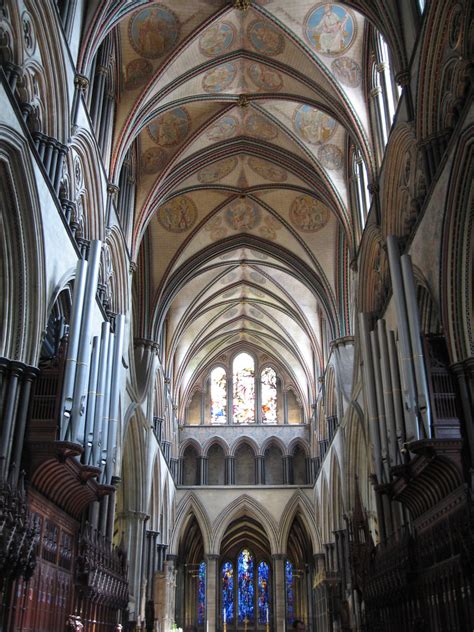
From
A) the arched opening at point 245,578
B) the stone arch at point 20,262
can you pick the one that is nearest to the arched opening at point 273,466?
the arched opening at point 245,578

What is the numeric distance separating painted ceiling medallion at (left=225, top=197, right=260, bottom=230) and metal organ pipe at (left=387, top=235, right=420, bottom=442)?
1207 centimetres

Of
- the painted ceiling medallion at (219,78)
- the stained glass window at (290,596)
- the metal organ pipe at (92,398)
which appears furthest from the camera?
the stained glass window at (290,596)

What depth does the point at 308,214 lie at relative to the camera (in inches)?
910

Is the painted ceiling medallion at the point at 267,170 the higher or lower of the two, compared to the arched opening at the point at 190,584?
higher

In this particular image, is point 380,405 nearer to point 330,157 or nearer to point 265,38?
point 330,157

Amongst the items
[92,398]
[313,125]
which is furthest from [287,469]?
[92,398]

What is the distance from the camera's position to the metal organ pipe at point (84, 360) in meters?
10.7

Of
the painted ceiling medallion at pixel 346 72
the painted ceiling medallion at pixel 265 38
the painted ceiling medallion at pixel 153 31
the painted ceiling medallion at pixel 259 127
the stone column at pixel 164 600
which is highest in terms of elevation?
the painted ceiling medallion at pixel 259 127

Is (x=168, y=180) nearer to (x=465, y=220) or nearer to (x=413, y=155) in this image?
(x=413, y=155)

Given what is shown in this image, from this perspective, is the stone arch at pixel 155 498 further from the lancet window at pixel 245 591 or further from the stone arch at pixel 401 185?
the stone arch at pixel 401 185

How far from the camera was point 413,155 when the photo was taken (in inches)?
531

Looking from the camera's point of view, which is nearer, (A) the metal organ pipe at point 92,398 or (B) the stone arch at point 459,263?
(B) the stone arch at point 459,263

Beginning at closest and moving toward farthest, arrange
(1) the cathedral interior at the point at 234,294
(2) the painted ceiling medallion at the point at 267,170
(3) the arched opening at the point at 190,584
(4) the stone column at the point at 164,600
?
(1) the cathedral interior at the point at 234,294 < (2) the painted ceiling medallion at the point at 267,170 < (4) the stone column at the point at 164,600 < (3) the arched opening at the point at 190,584

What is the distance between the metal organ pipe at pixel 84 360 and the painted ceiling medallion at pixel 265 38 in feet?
25.5
